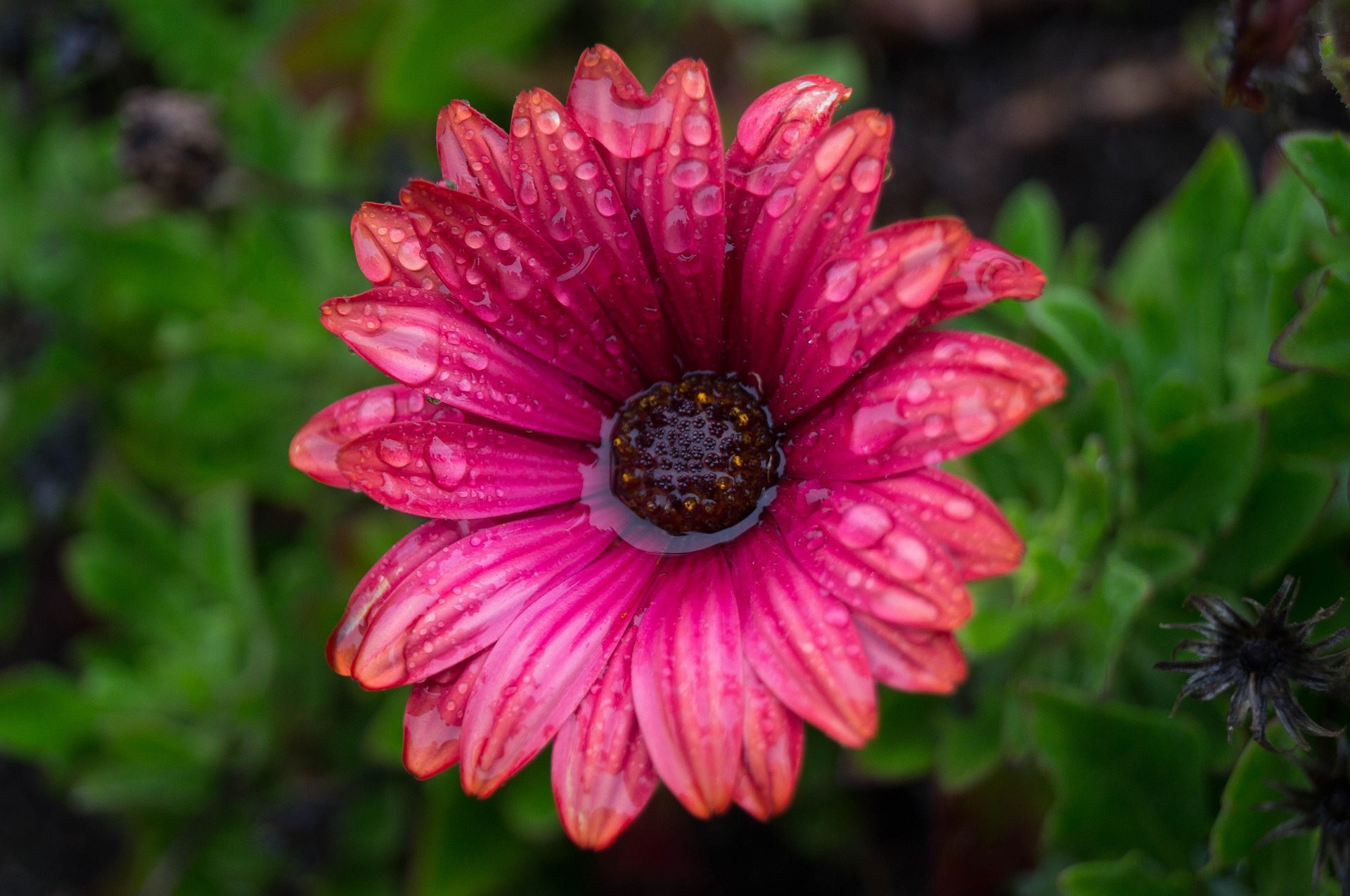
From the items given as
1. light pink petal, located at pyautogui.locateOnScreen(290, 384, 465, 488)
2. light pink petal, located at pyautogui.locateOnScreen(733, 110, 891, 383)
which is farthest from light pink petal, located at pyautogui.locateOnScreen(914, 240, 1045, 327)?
light pink petal, located at pyautogui.locateOnScreen(290, 384, 465, 488)

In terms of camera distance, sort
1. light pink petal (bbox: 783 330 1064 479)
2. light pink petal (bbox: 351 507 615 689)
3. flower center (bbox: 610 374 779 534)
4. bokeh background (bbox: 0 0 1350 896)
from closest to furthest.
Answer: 1. light pink petal (bbox: 783 330 1064 479)
2. light pink petal (bbox: 351 507 615 689)
3. flower center (bbox: 610 374 779 534)
4. bokeh background (bbox: 0 0 1350 896)

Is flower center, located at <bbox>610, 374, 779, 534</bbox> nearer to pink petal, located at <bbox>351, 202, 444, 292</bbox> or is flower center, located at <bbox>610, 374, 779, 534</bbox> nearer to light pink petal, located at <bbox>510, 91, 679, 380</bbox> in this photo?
light pink petal, located at <bbox>510, 91, 679, 380</bbox>

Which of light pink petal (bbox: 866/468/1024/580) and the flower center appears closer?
light pink petal (bbox: 866/468/1024/580)

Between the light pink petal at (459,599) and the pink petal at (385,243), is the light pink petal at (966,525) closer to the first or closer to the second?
the light pink petal at (459,599)

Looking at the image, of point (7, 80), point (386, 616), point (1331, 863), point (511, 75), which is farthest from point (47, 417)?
point (1331, 863)

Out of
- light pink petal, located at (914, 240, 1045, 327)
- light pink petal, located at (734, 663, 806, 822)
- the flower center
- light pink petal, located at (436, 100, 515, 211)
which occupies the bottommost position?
light pink petal, located at (734, 663, 806, 822)

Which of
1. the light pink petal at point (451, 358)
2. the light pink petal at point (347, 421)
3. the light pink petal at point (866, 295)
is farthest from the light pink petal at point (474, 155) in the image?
the light pink petal at point (866, 295)
